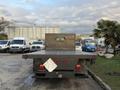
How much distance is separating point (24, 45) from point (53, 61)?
35.0 m

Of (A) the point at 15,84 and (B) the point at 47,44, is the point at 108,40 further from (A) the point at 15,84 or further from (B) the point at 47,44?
(A) the point at 15,84

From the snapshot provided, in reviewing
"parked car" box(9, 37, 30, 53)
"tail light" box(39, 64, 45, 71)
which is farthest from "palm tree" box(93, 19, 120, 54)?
"tail light" box(39, 64, 45, 71)

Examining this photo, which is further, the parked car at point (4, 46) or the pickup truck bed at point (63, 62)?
the parked car at point (4, 46)

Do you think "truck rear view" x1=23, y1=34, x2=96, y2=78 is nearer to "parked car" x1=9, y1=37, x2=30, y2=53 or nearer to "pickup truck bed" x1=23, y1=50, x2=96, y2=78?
"pickup truck bed" x1=23, y1=50, x2=96, y2=78

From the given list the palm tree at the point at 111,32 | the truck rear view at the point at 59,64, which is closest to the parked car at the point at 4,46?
the palm tree at the point at 111,32

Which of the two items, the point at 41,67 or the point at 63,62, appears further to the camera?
the point at 63,62

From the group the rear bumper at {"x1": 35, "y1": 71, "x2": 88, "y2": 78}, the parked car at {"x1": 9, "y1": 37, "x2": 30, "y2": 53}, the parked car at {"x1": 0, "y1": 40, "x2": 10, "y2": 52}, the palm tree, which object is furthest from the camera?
the parked car at {"x1": 0, "y1": 40, "x2": 10, "y2": 52}

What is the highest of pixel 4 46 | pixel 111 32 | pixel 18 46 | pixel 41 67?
pixel 111 32

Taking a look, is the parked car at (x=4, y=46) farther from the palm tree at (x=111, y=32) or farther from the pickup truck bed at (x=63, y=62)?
the pickup truck bed at (x=63, y=62)

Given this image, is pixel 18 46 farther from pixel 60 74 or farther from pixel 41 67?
pixel 60 74

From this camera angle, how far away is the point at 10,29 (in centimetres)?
9606

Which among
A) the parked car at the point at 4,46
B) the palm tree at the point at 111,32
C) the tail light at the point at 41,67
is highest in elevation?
the palm tree at the point at 111,32

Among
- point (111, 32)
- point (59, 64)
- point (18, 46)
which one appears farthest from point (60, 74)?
point (18, 46)

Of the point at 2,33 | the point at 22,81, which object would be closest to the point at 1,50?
the point at 22,81
